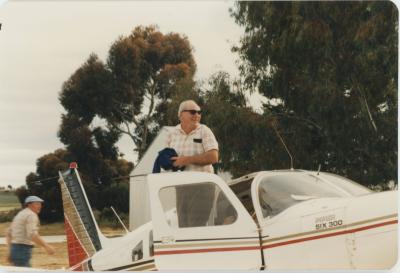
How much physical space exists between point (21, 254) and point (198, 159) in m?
2.74

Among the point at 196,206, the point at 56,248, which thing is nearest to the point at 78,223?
the point at 196,206

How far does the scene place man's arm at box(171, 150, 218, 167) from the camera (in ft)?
18.5

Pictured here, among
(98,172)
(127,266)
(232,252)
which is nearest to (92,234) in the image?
(127,266)

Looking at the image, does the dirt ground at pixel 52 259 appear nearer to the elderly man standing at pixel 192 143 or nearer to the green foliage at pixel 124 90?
the green foliage at pixel 124 90

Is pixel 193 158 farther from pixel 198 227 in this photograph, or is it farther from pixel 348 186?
pixel 348 186

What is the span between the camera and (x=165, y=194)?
17.4 ft

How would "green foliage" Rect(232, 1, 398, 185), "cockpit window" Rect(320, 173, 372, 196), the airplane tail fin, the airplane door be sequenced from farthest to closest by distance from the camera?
1. "green foliage" Rect(232, 1, 398, 185)
2. the airplane tail fin
3. "cockpit window" Rect(320, 173, 372, 196)
4. the airplane door

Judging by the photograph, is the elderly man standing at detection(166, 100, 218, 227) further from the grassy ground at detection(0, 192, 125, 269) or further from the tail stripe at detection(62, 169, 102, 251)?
the grassy ground at detection(0, 192, 125, 269)

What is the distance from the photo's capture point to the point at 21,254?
22.0 feet

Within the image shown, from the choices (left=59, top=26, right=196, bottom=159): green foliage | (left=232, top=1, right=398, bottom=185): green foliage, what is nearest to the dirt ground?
(left=59, top=26, right=196, bottom=159): green foliage

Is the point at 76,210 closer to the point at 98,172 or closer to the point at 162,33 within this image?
the point at 98,172

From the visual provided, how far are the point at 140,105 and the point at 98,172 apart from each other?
10.8 feet

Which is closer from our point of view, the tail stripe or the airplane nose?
the airplane nose

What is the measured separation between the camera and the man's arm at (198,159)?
5.63 m
